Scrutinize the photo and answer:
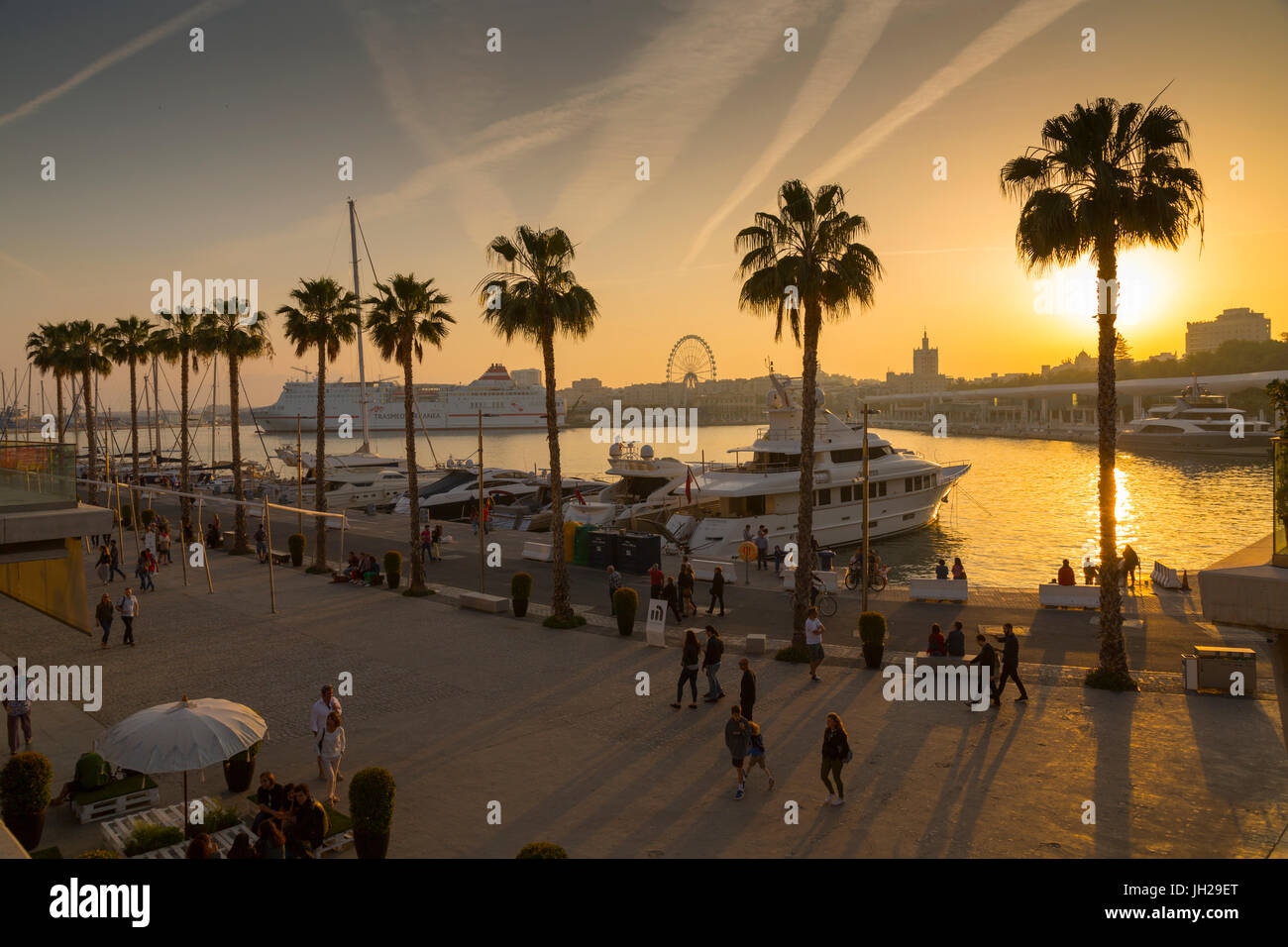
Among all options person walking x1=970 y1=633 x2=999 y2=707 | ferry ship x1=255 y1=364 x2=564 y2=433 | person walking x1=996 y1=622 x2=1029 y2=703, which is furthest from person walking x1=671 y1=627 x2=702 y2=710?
ferry ship x1=255 y1=364 x2=564 y2=433

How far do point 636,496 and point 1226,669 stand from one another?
1152 inches

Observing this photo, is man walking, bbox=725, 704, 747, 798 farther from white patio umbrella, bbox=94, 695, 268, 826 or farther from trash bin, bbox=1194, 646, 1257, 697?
trash bin, bbox=1194, 646, 1257, 697

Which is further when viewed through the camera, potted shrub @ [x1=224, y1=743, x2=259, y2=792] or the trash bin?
the trash bin

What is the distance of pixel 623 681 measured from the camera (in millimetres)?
15422

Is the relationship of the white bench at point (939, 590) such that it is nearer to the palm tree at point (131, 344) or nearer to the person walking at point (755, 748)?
the person walking at point (755, 748)

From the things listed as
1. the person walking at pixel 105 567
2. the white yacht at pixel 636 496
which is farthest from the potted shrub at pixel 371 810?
the white yacht at pixel 636 496

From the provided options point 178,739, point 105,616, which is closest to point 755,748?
point 178,739

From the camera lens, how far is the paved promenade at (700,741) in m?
9.20

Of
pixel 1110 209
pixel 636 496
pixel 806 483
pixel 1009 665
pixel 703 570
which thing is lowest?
pixel 703 570

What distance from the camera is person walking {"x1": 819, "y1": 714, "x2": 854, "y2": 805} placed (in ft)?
32.1

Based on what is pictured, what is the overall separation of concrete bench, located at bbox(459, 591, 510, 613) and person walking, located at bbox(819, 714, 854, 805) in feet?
44.4

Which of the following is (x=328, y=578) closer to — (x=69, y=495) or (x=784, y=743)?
(x=69, y=495)

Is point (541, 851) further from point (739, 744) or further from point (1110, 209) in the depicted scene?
point (1110, 209)

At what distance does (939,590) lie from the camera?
21656 millimetres
